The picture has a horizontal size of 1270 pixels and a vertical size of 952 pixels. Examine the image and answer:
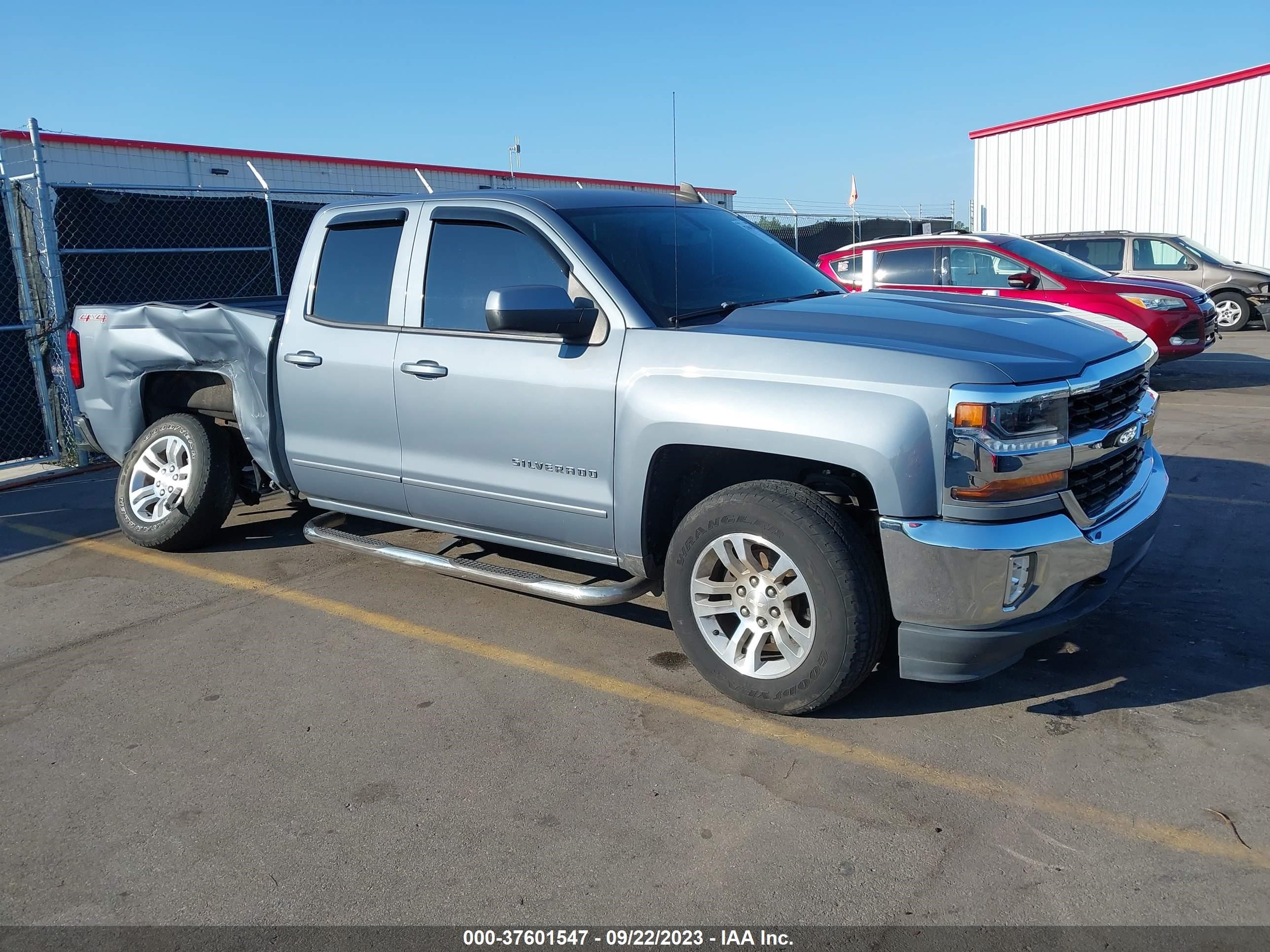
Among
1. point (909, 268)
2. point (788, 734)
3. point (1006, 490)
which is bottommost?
point (788, 734)

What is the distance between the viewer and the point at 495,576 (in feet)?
14.9

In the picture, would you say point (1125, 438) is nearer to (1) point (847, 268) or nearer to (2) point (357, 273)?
A: (2) point (357, 273)

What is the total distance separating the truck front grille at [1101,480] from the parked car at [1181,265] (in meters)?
12.1

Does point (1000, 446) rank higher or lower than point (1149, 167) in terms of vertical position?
lower

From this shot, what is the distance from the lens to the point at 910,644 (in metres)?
3.52

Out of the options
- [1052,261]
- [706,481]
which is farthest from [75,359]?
[1052,261]

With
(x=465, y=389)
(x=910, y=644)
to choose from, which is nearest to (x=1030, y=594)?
(x=910, y=644)

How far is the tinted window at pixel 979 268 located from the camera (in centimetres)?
1154

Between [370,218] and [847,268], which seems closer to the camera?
[370,218]

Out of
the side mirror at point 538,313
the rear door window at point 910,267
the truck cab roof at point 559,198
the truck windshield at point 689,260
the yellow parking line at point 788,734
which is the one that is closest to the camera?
the yellow parking line at point 788,734

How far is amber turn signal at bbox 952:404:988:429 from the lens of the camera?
3320mm

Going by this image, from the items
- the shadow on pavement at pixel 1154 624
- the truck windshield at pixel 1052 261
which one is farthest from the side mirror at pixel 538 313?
the truck windshield at pixel 1052 261

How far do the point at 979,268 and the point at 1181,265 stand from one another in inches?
244

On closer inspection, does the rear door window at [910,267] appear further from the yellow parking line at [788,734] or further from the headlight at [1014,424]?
the headlight at [1014,424]
